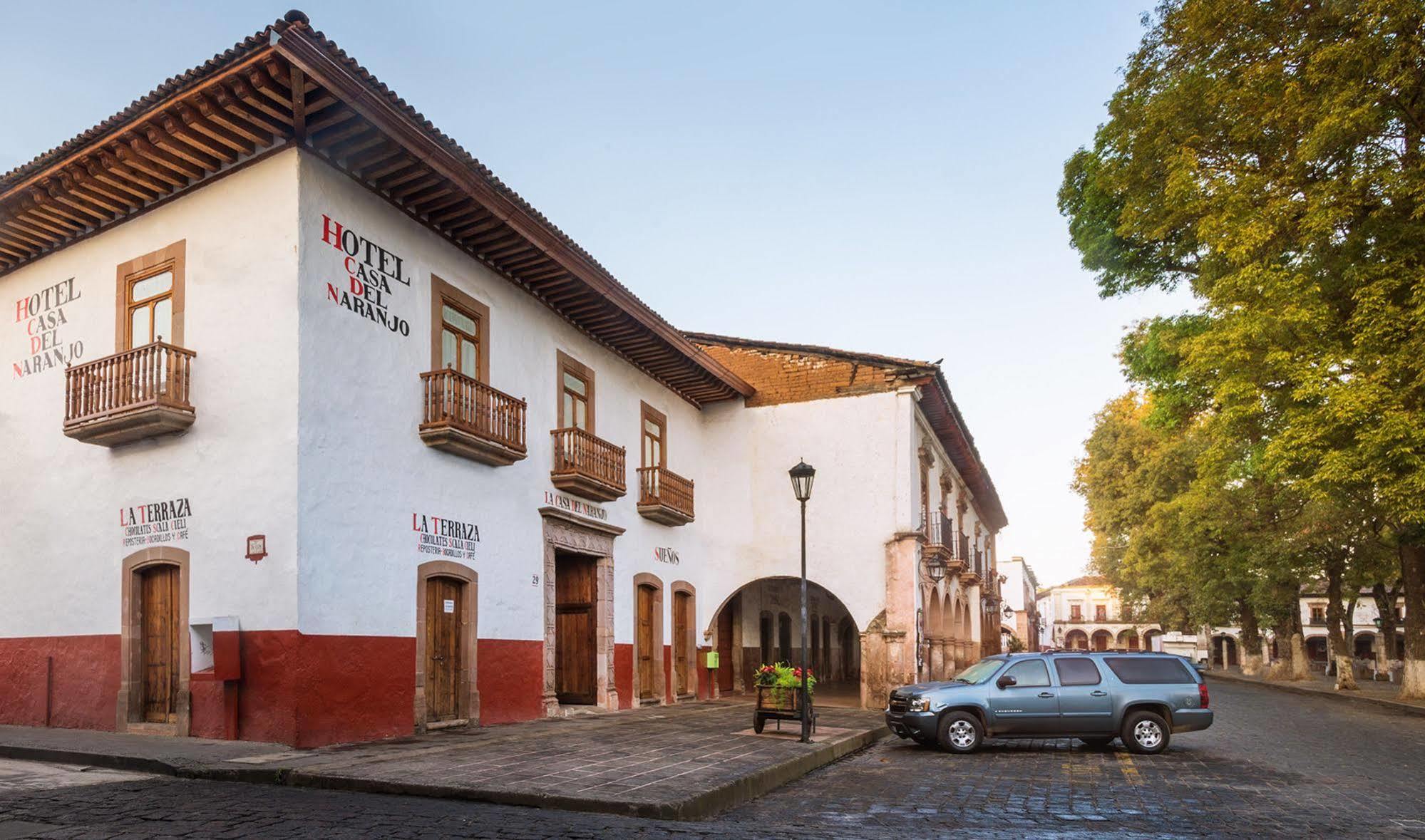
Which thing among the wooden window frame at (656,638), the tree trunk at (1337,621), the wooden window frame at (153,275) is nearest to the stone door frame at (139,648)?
the wooden window frame at (153,275)

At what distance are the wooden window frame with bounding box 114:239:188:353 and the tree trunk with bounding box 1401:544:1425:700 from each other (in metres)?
24.7

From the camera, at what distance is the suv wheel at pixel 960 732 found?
1402cm

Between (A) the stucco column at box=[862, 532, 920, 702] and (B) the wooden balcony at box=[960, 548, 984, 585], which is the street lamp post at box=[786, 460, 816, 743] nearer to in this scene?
(A) the stucco column at box=[862, 532, 920, 702]

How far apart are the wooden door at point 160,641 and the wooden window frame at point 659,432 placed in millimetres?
9459

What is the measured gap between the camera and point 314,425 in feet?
38.7

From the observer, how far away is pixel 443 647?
1394 centimetres

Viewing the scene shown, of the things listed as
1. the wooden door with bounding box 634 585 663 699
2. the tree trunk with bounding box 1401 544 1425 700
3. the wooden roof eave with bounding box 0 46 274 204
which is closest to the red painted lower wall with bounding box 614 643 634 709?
the wooden door with bounding box 634 585 663 699

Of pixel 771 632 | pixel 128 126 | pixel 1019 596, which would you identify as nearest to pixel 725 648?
pixel 771 632

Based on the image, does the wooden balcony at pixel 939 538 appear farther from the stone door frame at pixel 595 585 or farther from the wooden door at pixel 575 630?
the wooden door at pixel 575 630

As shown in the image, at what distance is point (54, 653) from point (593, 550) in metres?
7.85

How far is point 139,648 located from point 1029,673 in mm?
11252

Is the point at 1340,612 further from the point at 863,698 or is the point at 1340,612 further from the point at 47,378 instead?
the point at 47,378

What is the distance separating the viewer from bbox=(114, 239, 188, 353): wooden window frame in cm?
1273

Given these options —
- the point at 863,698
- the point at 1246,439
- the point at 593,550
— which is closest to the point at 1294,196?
the point at 1246,439
